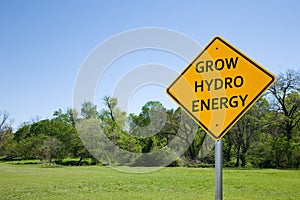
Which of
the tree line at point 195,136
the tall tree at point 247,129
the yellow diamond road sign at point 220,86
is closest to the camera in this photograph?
the yellow diamond road sign at point 220,86

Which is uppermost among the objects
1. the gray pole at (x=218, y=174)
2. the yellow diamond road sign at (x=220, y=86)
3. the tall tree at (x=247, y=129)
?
the tall tree at (x=247, y=129)

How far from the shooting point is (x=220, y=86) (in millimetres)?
3068

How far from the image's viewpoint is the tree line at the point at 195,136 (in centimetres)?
3406

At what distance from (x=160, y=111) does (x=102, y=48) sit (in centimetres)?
2763

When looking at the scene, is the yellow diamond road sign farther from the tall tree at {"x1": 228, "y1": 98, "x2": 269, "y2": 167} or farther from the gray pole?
the tall tree at {"x1": 228, "y1": 98, "x2": 269, "y2": 167}

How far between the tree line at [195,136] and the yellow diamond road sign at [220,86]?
26043mm

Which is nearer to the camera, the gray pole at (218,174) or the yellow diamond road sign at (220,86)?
the gray pole at (218,174)

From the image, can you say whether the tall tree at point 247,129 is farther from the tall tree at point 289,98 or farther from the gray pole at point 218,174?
the gray pole at point 218,174

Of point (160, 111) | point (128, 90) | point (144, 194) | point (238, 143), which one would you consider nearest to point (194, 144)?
point (238, 143)

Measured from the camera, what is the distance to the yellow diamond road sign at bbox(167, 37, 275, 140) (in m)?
2.98

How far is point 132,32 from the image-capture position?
A: 6191 millimetres

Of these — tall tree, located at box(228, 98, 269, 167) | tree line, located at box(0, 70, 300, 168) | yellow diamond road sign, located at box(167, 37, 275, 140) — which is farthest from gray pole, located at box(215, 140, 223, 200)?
tall tree, located at box(228, 98, 269, 167)

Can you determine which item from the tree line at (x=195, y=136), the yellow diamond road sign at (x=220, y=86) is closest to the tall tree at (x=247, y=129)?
the tree line at (x=195, y=136)

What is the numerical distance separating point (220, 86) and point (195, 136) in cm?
3961
